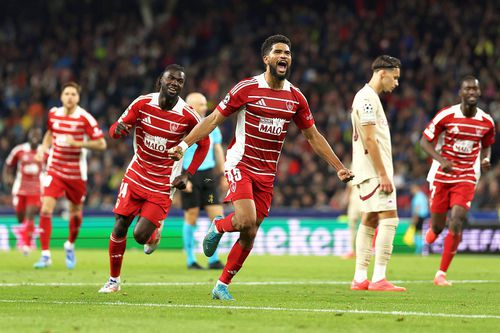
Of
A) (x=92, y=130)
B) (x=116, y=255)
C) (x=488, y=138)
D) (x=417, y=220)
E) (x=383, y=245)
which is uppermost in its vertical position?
(x=488, y=138)

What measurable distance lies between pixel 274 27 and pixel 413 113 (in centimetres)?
701

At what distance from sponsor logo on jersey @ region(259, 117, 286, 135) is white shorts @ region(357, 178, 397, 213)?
2.34 meters

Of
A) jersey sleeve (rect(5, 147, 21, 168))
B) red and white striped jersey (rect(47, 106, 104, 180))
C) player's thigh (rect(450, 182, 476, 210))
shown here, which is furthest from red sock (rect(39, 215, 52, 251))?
player's thigh (rect(450, 182, 476, 210))

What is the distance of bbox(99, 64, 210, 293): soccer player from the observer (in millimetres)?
11547

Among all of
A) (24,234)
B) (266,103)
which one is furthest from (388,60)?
(24,234)

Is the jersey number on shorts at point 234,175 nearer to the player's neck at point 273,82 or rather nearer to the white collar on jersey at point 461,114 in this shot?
the player's neck at point 273,82

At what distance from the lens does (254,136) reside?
10680 mm

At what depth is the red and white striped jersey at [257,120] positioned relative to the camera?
10.6 metres

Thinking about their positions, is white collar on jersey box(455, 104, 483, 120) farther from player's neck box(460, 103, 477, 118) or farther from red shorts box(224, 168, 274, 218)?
red shorts box(224, 168, 274, 218)

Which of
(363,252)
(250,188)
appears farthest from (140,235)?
(363,252)

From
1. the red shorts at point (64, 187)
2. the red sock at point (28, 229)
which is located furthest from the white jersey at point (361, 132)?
the red sock at point (28, 229)

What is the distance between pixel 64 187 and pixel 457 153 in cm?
641

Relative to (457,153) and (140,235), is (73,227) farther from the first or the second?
(457,153)

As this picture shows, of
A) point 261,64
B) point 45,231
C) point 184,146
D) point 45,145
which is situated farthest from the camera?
point 261,64
